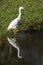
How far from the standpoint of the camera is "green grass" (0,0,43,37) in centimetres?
1794

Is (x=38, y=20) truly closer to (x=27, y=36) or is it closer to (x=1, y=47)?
(x=27, y=36)

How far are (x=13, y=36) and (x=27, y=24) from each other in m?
1.45

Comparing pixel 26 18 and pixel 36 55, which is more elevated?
pixel 26 18

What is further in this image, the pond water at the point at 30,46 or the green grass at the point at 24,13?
the green grass at the point at 24,13

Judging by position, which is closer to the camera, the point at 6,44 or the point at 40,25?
the point at 6,44

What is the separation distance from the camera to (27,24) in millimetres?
17922

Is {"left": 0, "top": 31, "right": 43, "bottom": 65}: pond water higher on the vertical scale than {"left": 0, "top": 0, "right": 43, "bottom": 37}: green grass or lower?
lower

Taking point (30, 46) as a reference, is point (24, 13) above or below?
above

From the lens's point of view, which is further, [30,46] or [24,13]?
[24,13]

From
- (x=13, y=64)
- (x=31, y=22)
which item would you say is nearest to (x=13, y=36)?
(x=31, y=22)

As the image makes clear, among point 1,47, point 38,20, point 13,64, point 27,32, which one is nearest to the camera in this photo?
point 13,64

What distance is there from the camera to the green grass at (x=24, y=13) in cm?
1794

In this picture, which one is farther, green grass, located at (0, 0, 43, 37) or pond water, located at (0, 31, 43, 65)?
green grass, located at (0, 0, 43, 37)

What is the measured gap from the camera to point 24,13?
1930 centimetres
